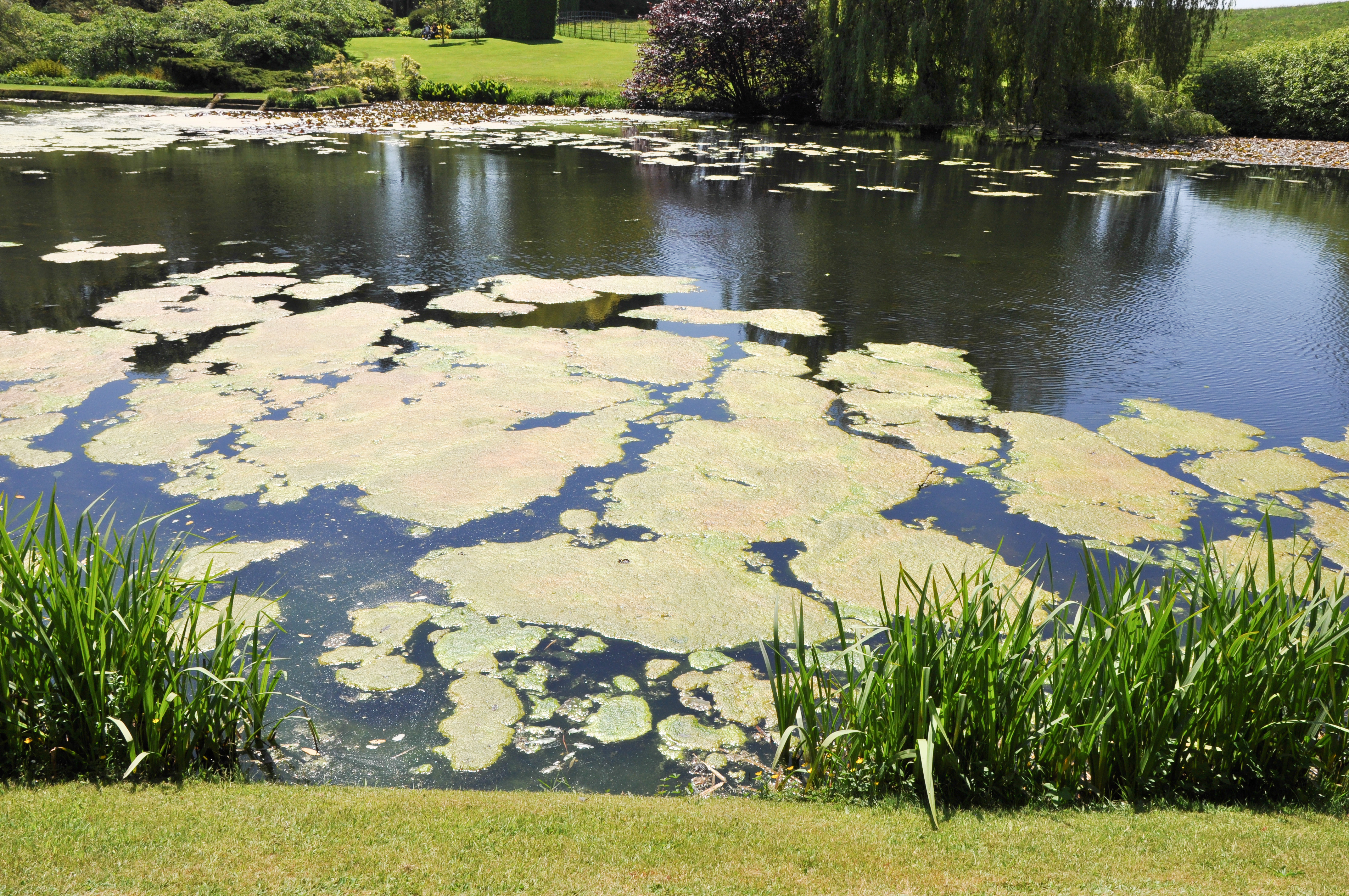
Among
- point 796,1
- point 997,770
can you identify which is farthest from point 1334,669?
point 796,1

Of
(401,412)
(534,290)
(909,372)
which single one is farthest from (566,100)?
(401,412)

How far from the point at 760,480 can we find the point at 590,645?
148 centimetres

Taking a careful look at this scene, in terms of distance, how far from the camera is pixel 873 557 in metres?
3.70

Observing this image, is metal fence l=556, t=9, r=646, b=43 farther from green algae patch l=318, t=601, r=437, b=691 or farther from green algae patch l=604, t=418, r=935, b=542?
green algae patch l=318, t=601, r=437, b=691

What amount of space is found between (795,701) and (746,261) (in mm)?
6400

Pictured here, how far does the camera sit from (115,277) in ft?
23.8

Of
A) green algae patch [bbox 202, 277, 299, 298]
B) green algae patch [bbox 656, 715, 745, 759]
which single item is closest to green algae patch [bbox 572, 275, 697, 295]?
green algae patch [bbox 202, 277, 299, 298]

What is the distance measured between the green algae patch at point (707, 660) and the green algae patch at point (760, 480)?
2.66ft

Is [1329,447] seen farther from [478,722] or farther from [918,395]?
[478,722]

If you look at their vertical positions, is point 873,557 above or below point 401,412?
below

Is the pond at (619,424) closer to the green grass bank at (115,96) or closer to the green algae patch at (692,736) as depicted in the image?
the green algae patch at (692,736)

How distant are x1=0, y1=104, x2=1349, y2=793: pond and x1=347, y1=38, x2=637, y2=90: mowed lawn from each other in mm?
18165

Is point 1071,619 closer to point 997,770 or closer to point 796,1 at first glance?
point 997,770

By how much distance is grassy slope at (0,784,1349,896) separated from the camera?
1.79 m
